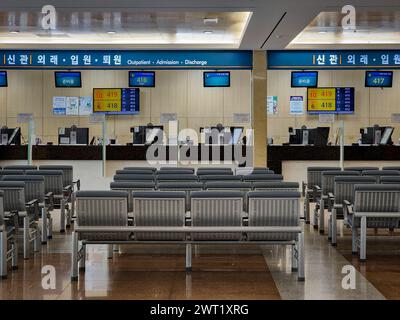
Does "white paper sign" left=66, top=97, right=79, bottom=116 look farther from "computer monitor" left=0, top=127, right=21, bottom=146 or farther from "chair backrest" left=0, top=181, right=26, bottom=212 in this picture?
"chair backrest" left=0, top=181, right=26, bottom=212

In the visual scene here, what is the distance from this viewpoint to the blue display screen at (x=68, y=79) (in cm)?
1773

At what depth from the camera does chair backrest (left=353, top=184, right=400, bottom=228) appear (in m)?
7.79

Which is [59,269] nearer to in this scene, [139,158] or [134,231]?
[134,231]

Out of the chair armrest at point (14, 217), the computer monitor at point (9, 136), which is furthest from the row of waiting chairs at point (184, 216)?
the computer monitor at point (9, 136)

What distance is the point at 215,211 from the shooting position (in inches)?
281

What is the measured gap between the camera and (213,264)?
7.72m

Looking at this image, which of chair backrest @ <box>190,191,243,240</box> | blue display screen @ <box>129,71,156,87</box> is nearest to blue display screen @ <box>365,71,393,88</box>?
blue display screen @ <box>129,71,156,87</box>

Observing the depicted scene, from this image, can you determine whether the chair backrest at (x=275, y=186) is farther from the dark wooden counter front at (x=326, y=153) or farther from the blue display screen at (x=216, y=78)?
the blue display screen at (x=216, y=78)

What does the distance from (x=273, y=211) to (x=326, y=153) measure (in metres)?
8.74

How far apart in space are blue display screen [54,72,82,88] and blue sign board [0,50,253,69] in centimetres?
277

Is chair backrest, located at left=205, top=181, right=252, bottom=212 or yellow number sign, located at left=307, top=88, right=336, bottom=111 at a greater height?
yellow number sign, located at left=307, top=88, right=336, bottom=111

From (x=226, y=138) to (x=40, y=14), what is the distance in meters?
6.01

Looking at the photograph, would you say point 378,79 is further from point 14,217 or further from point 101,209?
point 14,217

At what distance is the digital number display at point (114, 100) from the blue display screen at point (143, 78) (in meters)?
1.15
